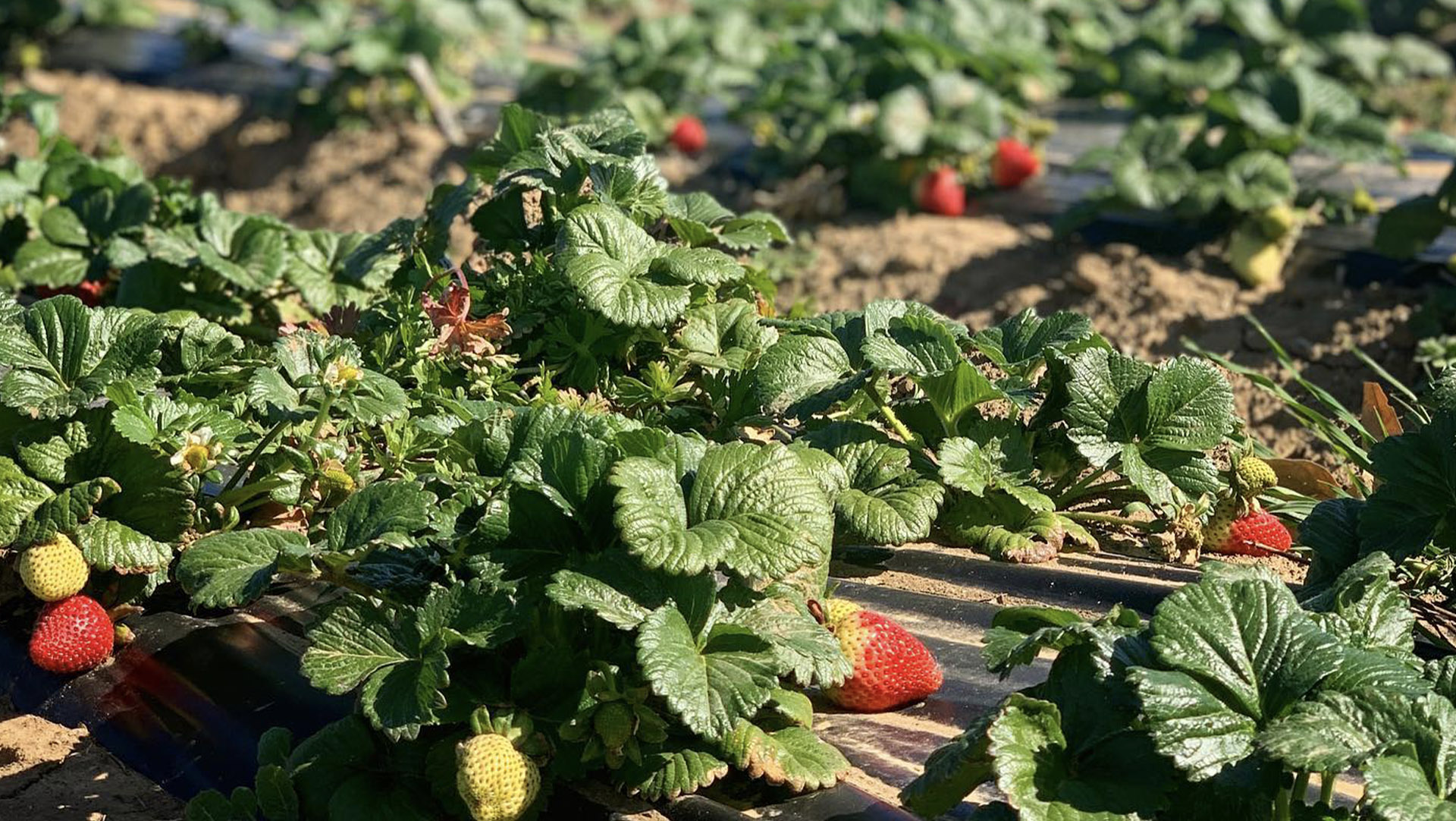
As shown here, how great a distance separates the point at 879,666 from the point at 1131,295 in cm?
314

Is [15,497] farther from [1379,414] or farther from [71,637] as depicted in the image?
[1379,414]

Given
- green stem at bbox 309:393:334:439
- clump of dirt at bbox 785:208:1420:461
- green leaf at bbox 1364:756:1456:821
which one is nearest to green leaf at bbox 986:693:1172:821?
green leaf at bbox 1364:756:1456:821

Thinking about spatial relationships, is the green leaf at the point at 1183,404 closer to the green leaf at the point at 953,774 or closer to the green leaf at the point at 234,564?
the green leaf at the point at 953,774

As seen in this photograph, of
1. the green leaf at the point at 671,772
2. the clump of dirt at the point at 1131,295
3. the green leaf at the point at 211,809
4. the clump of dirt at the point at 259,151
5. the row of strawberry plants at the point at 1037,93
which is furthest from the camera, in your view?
the clump of dirt at the point at 259,151

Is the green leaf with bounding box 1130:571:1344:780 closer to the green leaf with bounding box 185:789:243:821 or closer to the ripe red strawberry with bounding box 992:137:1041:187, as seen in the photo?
the green leaf with bounding box 185:789:243:821

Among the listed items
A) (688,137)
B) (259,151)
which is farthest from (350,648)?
(259,151)

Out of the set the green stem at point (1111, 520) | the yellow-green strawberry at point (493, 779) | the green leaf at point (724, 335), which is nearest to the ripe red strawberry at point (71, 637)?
the yellow-green strawberry at point (493, 779)

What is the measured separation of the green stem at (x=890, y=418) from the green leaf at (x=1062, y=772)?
88 cm

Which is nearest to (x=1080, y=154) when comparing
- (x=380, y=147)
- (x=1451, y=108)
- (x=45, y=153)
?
(x=1451, y=108)

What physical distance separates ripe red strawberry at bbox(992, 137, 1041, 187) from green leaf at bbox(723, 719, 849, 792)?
4.16 meters

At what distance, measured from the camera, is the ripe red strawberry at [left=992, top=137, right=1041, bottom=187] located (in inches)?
233

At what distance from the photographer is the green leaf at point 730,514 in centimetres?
201

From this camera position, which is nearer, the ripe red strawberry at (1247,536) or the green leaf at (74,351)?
the green leaf at (74,351)

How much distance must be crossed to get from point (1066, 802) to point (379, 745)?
922 mm
